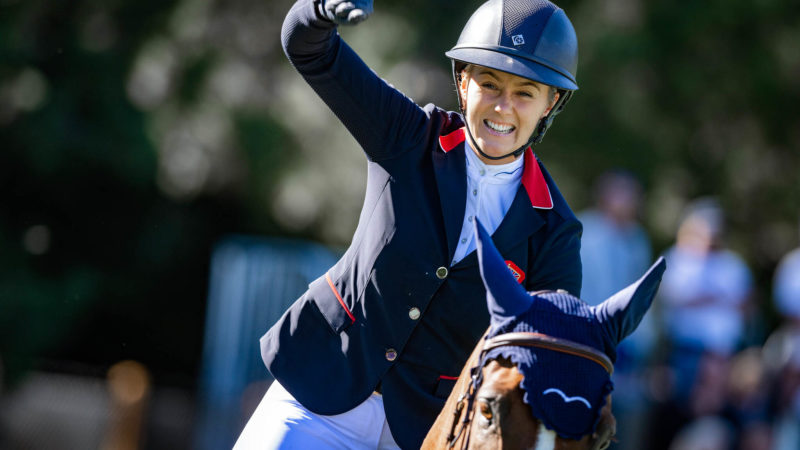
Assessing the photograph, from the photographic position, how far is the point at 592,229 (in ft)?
24.8

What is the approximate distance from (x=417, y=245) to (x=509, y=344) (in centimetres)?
69

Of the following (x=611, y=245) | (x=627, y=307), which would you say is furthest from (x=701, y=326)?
(x=627, y=307)

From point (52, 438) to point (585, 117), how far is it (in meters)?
6.40

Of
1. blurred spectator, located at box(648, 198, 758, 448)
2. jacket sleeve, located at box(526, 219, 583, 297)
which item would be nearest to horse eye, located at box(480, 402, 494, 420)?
jacket sleeve, located at box(526, 219, 583, 297)

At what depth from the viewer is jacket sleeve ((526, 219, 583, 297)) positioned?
115 inches

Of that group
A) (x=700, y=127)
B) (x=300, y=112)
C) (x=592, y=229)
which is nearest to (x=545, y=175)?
(x=592, y=229)

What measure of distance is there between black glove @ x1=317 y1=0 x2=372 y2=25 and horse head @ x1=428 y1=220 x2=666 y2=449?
0.62 metres

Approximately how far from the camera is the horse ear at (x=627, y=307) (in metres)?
2.25

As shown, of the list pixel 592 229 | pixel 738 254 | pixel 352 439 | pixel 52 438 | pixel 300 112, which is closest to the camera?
pixel 352 439

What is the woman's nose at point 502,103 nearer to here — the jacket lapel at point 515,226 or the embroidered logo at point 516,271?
the jacket lapel at point 515,226

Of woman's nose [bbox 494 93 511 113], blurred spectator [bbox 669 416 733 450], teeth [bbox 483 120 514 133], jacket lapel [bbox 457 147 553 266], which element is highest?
woman's nose [bbox 494 93 511 113]

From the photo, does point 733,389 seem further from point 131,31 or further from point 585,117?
point 131,31

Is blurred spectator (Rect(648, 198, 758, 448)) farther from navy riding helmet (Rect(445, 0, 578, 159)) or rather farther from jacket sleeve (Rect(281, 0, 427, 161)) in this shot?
jacket sleeve (Rect(281, 0, 427, 161))

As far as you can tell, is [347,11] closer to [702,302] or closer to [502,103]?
[502,103]
